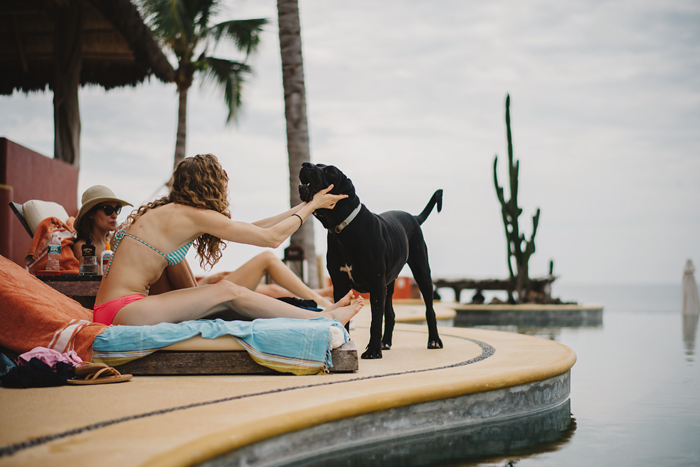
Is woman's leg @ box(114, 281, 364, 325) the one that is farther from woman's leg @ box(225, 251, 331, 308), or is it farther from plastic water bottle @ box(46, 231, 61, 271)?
plastic water bottle @ box(46, 231, 61, 271)

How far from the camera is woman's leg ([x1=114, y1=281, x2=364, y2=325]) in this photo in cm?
261

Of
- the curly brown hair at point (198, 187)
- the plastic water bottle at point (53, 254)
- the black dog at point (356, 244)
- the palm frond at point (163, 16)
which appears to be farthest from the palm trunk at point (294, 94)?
the palm frond at point (163, 16)

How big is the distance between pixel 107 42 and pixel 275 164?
391 centimetres

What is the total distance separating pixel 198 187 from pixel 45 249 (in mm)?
Answer: 2280

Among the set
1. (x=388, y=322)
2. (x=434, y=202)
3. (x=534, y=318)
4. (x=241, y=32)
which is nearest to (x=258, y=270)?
(x=388, y=322)

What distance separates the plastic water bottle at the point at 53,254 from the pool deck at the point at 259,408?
7.10ft

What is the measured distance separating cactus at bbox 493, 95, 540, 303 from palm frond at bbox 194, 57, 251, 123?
702 cm

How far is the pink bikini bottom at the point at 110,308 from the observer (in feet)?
8.62

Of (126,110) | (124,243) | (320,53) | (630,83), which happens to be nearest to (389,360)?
(124,243)

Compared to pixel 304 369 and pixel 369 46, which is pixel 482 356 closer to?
pixel 304 369

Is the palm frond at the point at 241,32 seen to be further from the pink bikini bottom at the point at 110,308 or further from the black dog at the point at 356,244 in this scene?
the pink bikini bottom at the point at 110,308

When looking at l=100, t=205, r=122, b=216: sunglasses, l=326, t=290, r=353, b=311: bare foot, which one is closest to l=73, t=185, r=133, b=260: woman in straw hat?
l=100, t=205, r=122, b=216: sunglasses

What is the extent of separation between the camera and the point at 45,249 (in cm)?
→ 421

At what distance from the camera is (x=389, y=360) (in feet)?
10.0
